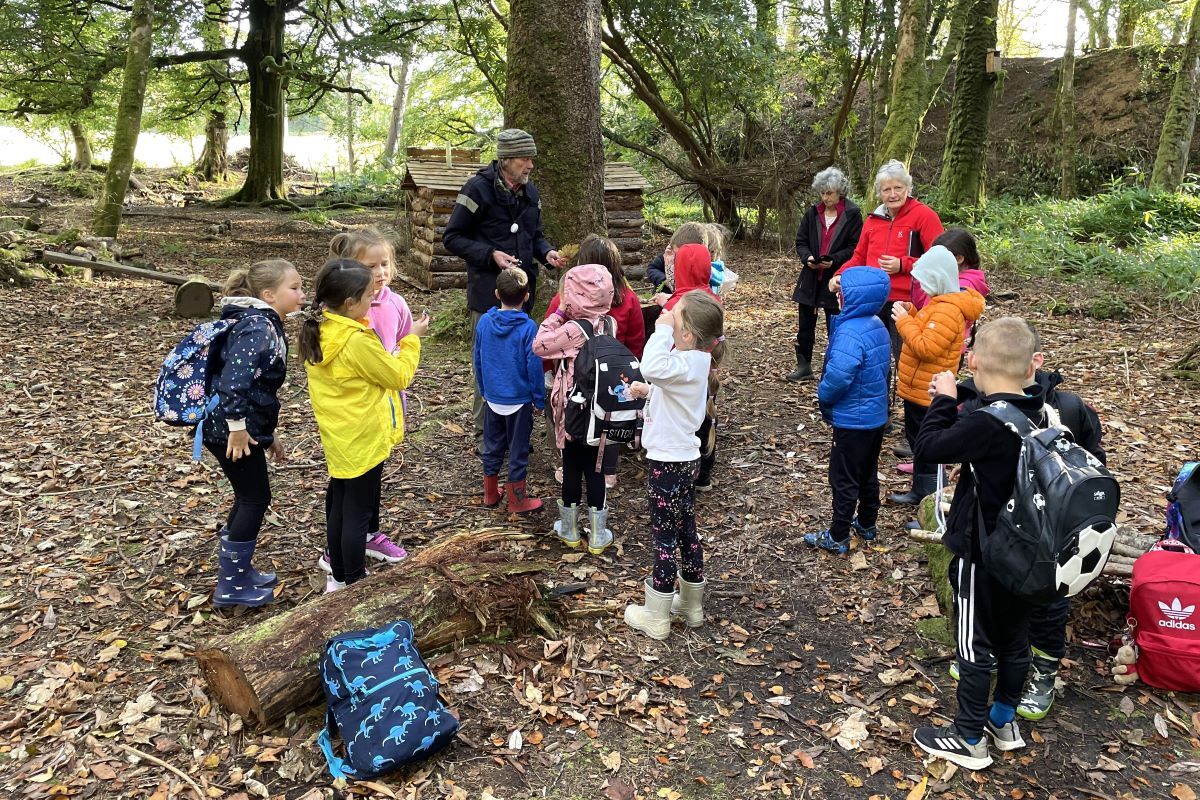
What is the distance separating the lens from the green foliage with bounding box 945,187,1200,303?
361 inches

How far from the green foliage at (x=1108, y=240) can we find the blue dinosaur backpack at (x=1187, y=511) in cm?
593

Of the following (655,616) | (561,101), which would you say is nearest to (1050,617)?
(655,616)

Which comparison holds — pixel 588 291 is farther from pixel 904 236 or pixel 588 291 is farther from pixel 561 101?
pixel 904 236

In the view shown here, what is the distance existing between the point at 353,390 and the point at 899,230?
429cm

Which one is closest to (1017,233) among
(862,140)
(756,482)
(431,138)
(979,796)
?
(862,140)

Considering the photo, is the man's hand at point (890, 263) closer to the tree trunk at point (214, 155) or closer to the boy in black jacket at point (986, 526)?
the boy in black jacket at point (986, 526)

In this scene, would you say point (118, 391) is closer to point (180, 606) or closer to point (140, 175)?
point (180, 606)

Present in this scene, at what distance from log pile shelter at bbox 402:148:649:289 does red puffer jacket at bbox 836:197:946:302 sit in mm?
6490

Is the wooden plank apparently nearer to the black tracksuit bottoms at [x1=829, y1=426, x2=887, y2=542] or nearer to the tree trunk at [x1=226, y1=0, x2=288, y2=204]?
the black tracksuit bottoms at [x1=829, y1=426, x2=887, y2=542]

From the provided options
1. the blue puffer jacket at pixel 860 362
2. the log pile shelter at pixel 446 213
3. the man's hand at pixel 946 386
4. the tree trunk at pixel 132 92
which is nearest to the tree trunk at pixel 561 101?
the blue puffer jacket at pixel 860 362

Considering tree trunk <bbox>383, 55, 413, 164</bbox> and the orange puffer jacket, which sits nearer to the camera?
the orange puffer jacket

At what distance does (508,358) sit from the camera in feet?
15.2

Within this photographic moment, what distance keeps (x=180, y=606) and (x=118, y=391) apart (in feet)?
12.7

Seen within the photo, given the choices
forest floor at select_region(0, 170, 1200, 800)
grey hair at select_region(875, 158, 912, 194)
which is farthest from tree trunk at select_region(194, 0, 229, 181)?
grey hair at select_region(875, 158, 912, 194)
